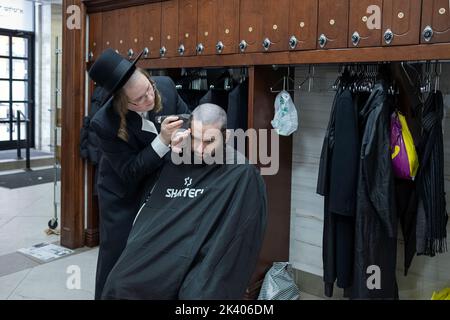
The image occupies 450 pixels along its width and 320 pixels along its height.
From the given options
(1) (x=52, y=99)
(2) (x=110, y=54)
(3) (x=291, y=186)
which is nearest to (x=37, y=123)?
(1) (x=52, y=99)

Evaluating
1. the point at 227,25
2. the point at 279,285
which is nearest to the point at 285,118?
the point at 227,25

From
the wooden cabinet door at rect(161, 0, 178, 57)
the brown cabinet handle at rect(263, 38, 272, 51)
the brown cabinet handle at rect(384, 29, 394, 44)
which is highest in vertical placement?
the wooden cabinet door at rect(161, 0, 178, 57)

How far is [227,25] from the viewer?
9.05 feet

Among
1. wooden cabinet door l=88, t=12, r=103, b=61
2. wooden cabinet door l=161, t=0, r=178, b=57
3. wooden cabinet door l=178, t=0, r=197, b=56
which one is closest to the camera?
wooden cabinet door l=178, t=0, r=197, b=56

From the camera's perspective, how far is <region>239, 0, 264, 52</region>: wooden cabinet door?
2.60 meters

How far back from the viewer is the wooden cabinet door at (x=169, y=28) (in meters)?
3.09

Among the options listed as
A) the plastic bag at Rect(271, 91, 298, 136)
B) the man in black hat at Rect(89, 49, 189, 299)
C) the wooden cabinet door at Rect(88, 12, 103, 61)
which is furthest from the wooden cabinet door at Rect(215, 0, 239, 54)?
the wooden cabinet door at Rect(88, 12, 103, 61)

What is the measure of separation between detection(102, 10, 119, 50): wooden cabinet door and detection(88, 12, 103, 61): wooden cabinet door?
0.17 feet

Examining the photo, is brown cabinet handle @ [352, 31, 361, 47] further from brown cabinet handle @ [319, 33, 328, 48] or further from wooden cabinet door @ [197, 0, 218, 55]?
wooden cabinet door @ [197, 0, 218, 55]

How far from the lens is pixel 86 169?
3.86m

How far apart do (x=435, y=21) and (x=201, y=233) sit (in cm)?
138

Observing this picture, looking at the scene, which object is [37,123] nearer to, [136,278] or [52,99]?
[52,99]

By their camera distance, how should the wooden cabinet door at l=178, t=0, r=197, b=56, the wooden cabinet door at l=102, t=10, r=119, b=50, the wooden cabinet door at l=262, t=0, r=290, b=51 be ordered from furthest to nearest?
the wooden cabinet door at l=102, t=10, r=119, b=50
the wooden cabinet door at l=178, t=0, r=197, b=56
the wooden cabinet door at l=262, t=0, r=290, b=51

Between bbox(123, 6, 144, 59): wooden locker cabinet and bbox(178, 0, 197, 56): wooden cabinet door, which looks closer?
bbox(178, 0, 197, 56): wooden cabinet door
